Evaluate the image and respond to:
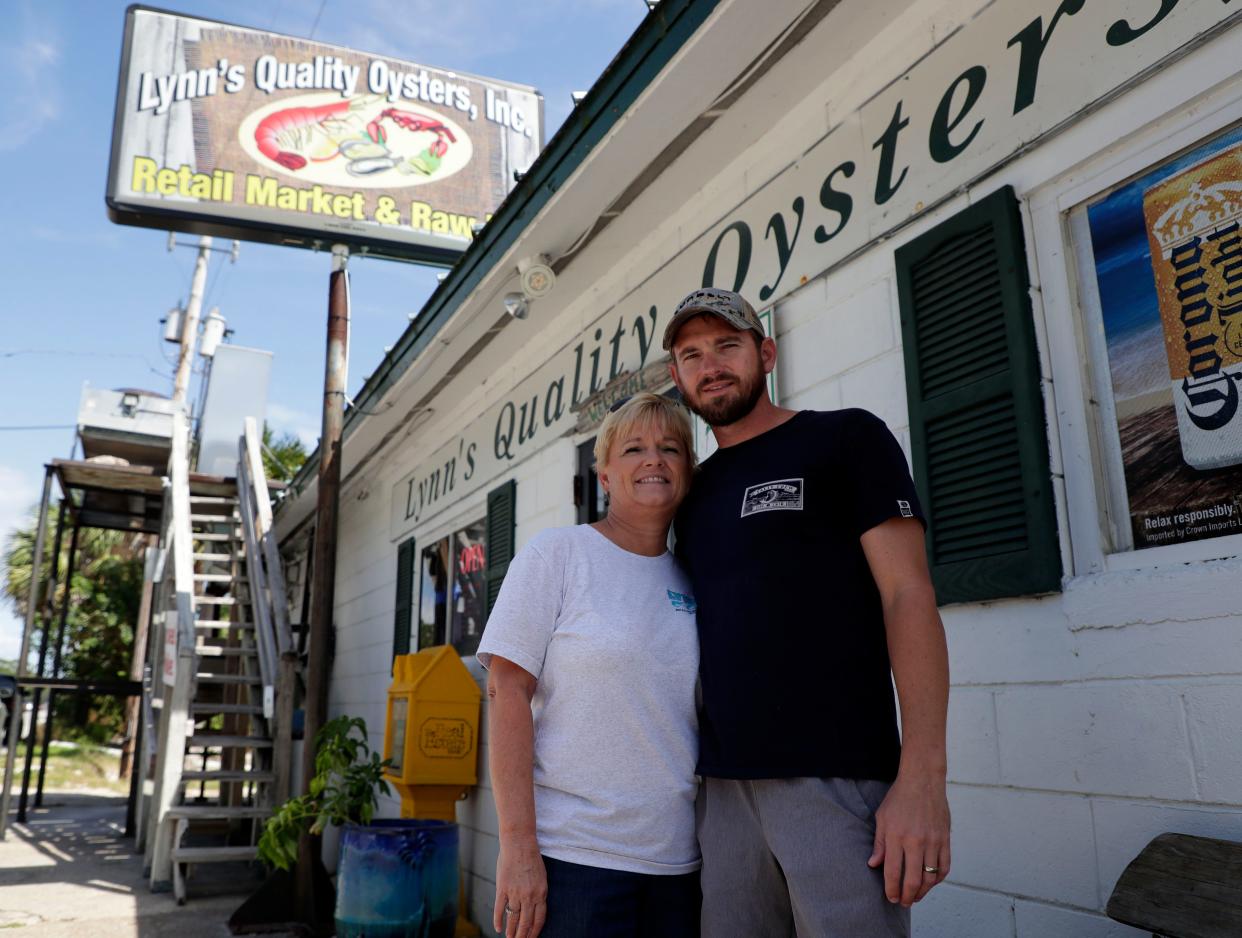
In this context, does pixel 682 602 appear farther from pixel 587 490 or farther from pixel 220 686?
pixel 220 686

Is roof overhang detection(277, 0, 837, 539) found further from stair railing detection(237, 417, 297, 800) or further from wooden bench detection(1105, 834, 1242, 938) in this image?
wooden bench detection(1105, 834, 1242, 938)

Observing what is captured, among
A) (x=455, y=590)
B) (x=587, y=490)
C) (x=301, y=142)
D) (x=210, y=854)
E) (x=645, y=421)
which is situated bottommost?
(x=210, y=854)

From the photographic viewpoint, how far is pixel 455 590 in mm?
6797

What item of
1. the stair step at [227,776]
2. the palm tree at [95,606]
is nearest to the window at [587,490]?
the stair step at [227,776]

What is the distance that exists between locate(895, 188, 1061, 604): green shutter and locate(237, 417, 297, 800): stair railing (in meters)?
5.58

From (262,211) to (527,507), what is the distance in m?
4.62

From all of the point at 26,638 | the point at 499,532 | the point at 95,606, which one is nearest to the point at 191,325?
the point at 95,606

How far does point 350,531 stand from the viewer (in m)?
10.2

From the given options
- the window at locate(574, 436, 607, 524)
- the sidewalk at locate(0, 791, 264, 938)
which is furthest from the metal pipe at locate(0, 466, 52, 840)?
the window at locate(574, 436, 607, 524)

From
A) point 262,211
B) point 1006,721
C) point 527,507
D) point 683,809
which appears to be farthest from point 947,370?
point 262,211

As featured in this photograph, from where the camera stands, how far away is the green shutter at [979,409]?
2.47 metres

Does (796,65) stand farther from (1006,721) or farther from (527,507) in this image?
(527,507)

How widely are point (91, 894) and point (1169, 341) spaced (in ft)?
24.0

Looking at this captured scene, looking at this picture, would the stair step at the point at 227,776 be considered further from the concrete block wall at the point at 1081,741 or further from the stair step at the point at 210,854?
the concrete block wall at the point at 1081,741
